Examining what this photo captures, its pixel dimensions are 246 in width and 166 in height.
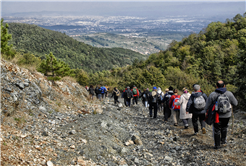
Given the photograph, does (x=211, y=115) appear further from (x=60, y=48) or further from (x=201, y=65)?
(x=60, y=48)

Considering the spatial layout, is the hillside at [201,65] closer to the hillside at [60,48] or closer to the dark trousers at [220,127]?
the dark trousers at [220,127]

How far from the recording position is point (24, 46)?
136 metres

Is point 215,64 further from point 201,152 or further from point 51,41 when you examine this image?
point 51,41

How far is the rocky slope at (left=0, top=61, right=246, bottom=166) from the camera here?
4707 millimetres

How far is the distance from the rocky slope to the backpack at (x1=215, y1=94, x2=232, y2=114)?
1.39 metres

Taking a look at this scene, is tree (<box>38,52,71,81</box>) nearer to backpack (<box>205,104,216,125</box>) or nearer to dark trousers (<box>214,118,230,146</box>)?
backpack (<box>205,104,216,125</box>)

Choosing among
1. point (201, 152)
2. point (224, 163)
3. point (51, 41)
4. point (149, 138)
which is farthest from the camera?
point (51, 41)

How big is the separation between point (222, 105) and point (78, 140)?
4.95 m

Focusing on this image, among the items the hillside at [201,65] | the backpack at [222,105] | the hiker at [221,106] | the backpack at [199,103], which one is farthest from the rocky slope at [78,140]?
the hillside at [201,65]

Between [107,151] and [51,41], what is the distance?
573 feet

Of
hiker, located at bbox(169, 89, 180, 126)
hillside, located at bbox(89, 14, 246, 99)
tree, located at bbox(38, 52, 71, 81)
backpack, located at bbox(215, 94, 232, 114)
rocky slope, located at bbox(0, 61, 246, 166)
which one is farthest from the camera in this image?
hillside, located at bbox(89, 14, 246, 99)

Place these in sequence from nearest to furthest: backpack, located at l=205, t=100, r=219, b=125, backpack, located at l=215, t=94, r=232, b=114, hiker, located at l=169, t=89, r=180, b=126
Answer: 1. backpack, located at l=215, t=94, r=232, b=114
2. backpack, located at l=205, t=100, r=219, b=125
3. hiker, located at l=169, t=89, r=180, b=126

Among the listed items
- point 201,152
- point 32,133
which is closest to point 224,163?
point 201,152

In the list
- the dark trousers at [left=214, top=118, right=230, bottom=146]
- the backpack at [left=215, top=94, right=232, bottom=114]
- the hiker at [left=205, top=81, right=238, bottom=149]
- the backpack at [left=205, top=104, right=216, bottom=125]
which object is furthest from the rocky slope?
the backpack at [left=215, top=94, right=232, bottom=114]
